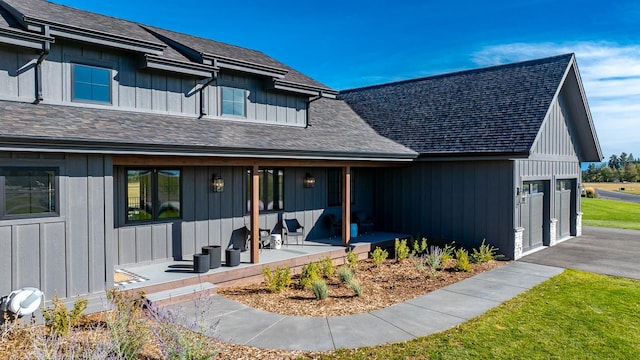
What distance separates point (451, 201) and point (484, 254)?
213 cm

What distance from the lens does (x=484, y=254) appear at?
36.2 feet

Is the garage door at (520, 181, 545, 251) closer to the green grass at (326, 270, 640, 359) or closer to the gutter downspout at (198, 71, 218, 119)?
the green grass at (326, 270, 640, 359)

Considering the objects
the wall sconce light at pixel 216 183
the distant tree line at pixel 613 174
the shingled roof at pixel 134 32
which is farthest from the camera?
the distant tree line at pixel 613 174

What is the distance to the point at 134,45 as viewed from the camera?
8.74 m

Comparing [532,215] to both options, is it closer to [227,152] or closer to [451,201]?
[451,201]

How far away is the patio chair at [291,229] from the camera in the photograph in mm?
11637

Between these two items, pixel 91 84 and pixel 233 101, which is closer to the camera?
pixel 91 84

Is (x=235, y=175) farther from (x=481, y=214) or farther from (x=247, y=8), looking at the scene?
(x=247, y=8)

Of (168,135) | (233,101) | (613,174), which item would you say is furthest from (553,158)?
(613,174)

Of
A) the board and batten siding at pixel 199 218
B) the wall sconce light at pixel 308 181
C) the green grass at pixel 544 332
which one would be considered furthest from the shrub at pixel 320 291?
the wall sconce light at pixel 308 181

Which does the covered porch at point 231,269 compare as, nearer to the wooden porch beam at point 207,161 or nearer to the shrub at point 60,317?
the shrub at point 60,317

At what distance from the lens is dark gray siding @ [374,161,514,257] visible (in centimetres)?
1147

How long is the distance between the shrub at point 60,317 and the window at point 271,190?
5887 mm

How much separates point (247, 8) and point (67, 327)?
16.5 meters
